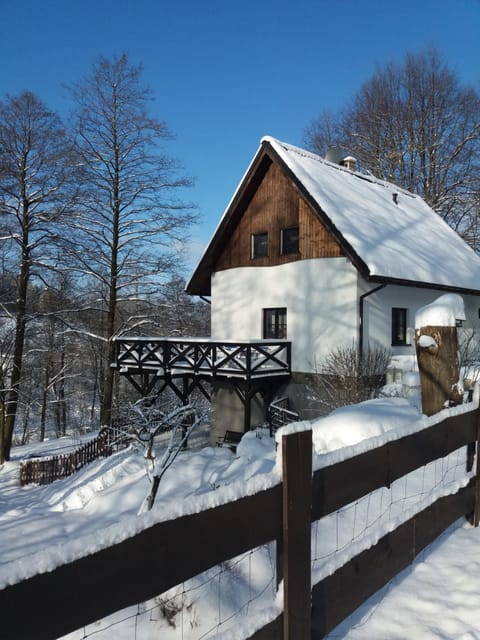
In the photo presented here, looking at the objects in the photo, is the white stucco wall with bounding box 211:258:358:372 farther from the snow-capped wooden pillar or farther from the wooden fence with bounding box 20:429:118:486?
the snow-capped wooden pillar

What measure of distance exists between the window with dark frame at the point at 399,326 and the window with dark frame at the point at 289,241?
374cm

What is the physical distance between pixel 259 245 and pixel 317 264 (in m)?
2.71

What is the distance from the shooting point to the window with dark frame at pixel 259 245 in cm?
1507

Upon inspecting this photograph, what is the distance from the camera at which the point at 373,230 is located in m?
13.9

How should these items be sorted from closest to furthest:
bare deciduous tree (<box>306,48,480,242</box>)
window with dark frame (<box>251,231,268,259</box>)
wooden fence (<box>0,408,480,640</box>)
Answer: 1. wooden fence (<box>0,408,480,640</box>)
2. window with dark frame (<box>251,231,268,259</box>)
3. bare deciduous tree (<box>306,48,480,242</box>)

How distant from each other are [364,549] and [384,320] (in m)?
11.4

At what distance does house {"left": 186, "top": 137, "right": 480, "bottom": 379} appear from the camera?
1273 centimetres

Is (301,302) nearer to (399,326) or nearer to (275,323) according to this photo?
(275,323)

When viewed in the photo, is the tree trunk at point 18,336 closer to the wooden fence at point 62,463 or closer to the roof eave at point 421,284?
the wooden fence at point 62,463

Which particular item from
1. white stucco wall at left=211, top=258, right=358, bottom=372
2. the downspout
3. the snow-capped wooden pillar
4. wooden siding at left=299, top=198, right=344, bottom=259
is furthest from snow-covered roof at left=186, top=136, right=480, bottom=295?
the snow-capped wooden pillar

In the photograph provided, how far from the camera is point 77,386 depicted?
36.8 m

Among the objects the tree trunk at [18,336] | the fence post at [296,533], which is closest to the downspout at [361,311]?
the fence post at [296,533]

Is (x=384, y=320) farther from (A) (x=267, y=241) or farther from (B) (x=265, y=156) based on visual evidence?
(B) (x=265, y=156)

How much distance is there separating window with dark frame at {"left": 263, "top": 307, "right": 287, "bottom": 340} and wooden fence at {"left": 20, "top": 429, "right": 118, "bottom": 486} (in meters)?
6.40
